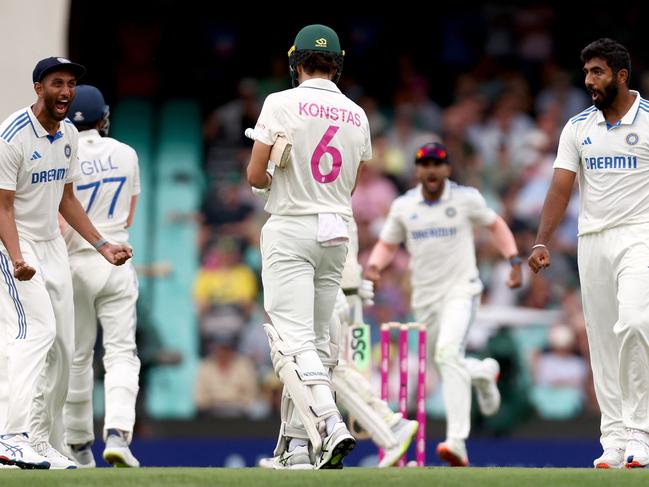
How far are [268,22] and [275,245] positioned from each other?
897cm

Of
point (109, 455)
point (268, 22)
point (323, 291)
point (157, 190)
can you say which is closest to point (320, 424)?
point (323, 291)

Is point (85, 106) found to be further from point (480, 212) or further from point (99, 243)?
point (480, 212)

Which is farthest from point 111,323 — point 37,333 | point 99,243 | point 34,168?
point 34,168

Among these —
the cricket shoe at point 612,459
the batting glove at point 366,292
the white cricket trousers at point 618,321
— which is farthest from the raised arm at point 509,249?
the cricket shoe at point 612,459

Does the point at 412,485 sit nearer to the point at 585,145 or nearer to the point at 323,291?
the point at 323,291

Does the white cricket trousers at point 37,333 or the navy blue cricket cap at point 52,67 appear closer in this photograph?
the white cricket trousers at point 37,333

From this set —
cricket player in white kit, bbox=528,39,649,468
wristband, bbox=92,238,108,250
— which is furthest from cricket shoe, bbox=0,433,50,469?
cricket player in white kit, bbox=528,39,649,468

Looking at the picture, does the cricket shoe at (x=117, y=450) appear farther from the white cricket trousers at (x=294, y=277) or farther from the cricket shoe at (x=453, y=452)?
the cricket shoe at (x=453, y=452)

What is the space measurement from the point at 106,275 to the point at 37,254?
4.14ft

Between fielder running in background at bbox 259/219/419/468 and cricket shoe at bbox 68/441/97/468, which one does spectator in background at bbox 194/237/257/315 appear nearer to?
fielder running in background at bbox 259/219/419/468

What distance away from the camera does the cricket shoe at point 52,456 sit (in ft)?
25.5

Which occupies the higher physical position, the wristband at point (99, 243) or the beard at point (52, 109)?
the beard at point (52, 109)

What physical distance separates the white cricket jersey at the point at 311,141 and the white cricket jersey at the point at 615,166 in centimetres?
122

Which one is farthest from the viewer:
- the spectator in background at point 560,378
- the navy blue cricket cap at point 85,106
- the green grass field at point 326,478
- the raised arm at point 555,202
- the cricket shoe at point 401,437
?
the spectator in background at point 560,378
